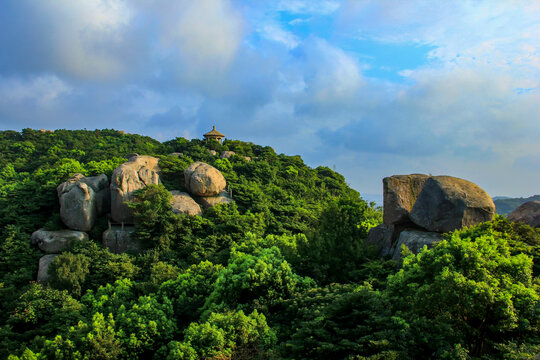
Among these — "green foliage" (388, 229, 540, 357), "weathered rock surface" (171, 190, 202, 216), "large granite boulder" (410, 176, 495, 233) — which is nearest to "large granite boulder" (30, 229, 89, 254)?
"weathered rock surface" (171, 190, 202, 216)

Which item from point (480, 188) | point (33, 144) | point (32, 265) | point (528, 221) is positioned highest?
point (33, 144)

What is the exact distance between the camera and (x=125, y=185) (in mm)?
24484

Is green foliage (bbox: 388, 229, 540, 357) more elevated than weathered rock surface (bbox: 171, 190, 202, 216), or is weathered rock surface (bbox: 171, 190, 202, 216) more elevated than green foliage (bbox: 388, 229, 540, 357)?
weathered rock surface (bbox: 171, 190, 202, 216)

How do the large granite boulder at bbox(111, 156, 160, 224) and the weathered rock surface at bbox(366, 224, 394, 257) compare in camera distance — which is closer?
the weathered rock surface at bbox(366, 224, 394, 257)

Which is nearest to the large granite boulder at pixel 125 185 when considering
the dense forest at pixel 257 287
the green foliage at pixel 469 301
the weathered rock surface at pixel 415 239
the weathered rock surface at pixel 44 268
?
the dense forest at pixel 257 287

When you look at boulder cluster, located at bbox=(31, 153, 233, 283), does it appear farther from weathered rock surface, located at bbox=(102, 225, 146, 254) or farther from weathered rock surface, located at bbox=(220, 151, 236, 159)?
weathered rock surface, located at bbox=(220, 151, 236, 159)

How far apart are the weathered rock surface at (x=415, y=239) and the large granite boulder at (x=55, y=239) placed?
18923mm

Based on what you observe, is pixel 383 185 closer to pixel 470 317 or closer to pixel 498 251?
pixel 498 251

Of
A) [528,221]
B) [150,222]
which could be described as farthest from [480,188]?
[150,222]

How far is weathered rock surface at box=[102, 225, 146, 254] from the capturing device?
23062mm

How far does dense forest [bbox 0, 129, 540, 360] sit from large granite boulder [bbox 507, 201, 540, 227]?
2699 millimetres

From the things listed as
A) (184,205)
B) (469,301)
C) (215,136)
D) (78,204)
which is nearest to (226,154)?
(215,136)

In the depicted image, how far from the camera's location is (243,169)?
35.6m

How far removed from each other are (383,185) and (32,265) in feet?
67.9
